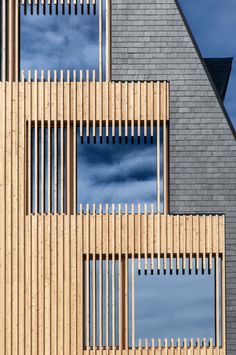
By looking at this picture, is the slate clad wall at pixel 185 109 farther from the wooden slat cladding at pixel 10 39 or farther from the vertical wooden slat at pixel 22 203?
the wooden slat cladding at pixel 10 39

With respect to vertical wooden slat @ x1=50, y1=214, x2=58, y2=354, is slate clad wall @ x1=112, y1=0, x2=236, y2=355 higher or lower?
higher

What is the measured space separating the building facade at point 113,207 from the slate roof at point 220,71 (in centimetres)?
243

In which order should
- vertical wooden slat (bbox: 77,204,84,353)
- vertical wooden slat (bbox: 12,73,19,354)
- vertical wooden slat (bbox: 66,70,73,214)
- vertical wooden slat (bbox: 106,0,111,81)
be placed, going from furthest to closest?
vertical wooden slat (bbox: 106,0,111,81)
vertical wooden slat (bbox: 66,70,73,214)
vertical wooden slat (bbox: 12,73,19,354)
vertical wooden slat (bbox: 77,204,84,353)

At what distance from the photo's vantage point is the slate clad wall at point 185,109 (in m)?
15.2

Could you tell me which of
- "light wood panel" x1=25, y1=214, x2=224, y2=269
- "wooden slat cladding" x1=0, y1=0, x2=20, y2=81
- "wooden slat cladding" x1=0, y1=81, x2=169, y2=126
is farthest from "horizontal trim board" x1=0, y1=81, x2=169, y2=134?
"light wood panel" x1=25, y1=214, x2=224, y2=269

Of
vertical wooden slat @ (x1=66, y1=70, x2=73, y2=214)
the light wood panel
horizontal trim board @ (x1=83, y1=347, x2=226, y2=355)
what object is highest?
vertical wooden slat @ (x1=66, y1=70, x2=73, y2=214)

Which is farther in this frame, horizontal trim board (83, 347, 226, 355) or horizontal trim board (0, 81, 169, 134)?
horizontal trim board (0, 81, 169, 134)

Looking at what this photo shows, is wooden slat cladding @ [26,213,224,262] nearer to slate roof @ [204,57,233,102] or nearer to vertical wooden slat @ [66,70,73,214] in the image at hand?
vertical wooden slat @ [66,70,73,214]

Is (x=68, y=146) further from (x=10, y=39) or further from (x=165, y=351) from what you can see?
(x=165, y=351)

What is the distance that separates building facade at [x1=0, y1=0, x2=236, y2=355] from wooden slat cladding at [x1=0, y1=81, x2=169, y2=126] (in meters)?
0.02

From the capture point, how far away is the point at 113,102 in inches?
610

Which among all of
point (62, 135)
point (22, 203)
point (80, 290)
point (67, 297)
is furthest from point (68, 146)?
point (67, 297)

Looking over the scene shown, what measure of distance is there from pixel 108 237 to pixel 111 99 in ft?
9.29

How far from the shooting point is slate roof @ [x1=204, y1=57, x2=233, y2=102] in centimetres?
1794
